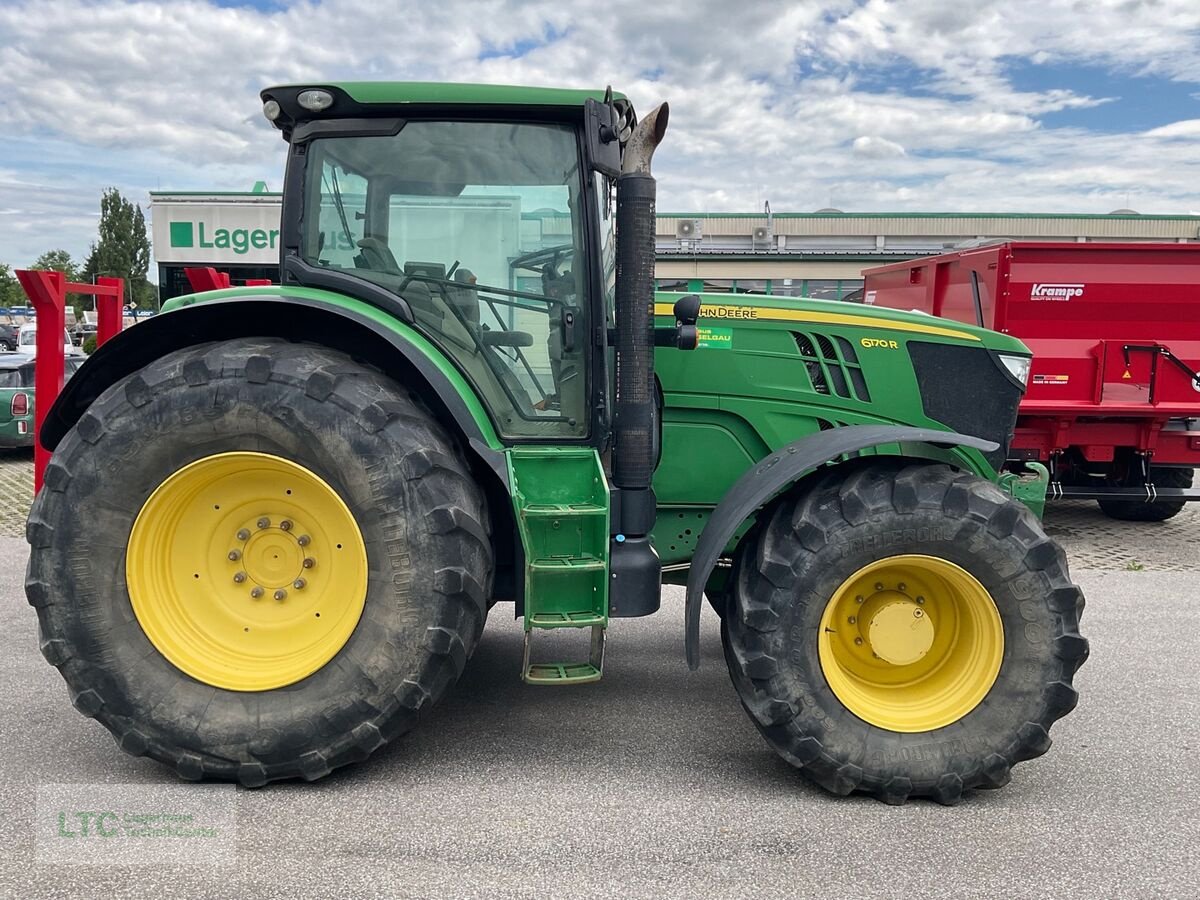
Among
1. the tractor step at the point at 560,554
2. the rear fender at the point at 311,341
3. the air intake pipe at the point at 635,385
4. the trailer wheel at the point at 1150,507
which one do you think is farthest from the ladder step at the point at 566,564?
the trailer wheel at the point at 1150,507

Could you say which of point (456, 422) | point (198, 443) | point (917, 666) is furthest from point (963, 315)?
point (198, 443)

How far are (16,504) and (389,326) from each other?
7203 millimetres

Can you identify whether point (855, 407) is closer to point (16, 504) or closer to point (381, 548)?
point (381, 548)

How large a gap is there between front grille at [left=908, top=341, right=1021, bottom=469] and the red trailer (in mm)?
4169

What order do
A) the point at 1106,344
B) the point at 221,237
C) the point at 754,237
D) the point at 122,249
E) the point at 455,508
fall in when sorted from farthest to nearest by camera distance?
the point at 122,249, the point at 754,237, the point at 221,237, the point at 1106,344, the point at 455,508

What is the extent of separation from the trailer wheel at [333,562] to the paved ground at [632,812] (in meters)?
0.25

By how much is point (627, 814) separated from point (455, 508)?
3.69 ft

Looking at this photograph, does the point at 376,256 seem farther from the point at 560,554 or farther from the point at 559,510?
the point at 560,554

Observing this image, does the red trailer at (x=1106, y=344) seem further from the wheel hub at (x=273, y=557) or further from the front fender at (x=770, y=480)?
the wheel hub at (x=273, y=557)

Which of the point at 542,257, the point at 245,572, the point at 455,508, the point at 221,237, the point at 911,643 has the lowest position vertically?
the point at 911,643

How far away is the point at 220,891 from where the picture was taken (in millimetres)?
2590

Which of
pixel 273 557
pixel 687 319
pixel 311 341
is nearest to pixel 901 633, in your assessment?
pixel 687 319

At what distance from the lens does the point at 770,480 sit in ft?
10.6

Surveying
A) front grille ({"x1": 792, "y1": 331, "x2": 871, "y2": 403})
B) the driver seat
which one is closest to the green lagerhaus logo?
the driver seat
